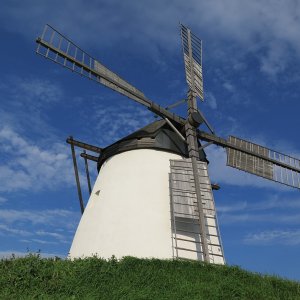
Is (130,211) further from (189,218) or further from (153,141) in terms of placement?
(153,141)

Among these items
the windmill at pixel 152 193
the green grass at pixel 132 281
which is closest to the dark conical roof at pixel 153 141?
the windmill at pixel 152 193

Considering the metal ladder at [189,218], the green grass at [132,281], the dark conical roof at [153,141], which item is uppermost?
the dark conical roof at [153,141]

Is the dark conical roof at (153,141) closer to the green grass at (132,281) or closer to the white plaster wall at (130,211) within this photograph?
the white plaster wall at (130,211)

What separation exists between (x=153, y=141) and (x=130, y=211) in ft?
10.8

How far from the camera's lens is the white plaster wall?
13.1 m

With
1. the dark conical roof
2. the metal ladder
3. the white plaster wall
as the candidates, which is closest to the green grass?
the metal ladder

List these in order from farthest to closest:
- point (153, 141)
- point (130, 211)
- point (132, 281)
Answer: point (153, 141), point (130, 211), point (132, 281)

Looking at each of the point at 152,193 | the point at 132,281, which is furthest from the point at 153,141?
the point at 132,281

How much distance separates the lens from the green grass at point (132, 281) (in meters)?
9.54

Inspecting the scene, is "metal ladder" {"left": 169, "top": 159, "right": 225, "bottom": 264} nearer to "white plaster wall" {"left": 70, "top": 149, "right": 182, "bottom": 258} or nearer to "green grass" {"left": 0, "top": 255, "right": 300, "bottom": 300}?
"white plaster wall" {"left": 70, "top": 149, "right": 182, "bottom": 258}

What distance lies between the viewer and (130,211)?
13.7 metres

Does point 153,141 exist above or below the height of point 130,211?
above

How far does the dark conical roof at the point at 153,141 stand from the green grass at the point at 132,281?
5.32 meters

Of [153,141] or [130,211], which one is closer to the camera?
[130,211]
